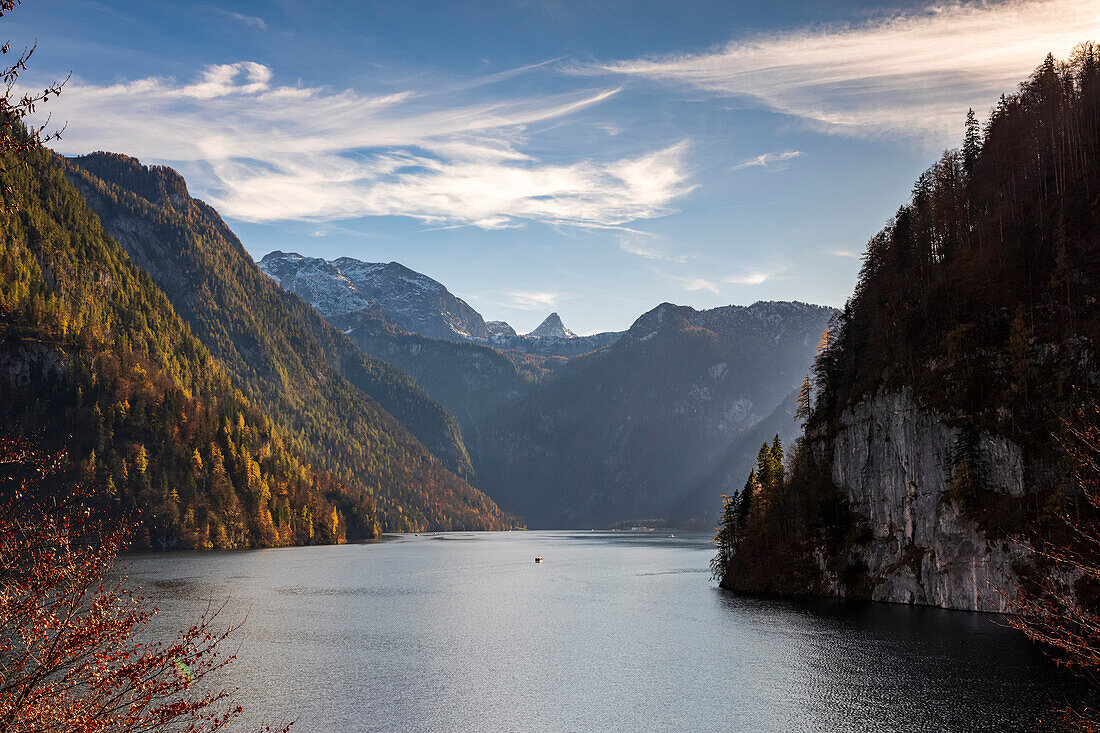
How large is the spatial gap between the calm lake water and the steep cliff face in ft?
15.3

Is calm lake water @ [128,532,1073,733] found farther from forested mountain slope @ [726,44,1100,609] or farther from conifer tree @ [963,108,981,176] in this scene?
conifer tree @ [963,108,981,176]

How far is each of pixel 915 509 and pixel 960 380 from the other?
59.4ft

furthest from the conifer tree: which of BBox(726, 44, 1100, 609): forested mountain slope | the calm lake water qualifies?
the calm lake water

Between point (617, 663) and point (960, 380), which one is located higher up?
point (960, 380)

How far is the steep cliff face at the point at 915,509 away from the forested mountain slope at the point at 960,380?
212 millimetres

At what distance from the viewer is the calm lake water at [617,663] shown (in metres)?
54.2

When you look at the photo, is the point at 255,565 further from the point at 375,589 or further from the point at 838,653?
the point at 838,653

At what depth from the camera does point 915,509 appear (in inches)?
4048

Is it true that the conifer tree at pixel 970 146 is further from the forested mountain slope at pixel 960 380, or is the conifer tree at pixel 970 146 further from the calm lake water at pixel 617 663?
the calm lake water at pixel 617 663

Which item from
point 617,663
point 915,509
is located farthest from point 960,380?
point 617,663

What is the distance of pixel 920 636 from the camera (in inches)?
3179

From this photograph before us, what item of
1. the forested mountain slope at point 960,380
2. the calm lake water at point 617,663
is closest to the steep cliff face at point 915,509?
the forested mountain slope at point 960,380

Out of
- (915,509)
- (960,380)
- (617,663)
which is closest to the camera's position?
(617,663)

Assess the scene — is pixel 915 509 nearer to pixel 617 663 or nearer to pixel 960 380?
pixel 960 380
